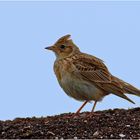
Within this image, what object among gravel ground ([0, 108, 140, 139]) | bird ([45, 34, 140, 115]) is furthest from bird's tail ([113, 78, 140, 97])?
gravel ground ([0, 108, 140, 139])

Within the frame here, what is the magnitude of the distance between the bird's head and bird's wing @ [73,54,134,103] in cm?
34

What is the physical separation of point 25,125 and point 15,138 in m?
0.95

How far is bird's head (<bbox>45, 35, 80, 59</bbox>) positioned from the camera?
1596 centimetres

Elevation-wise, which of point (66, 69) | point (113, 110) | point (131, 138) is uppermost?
point (66, 69)

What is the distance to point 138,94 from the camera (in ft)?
52.1

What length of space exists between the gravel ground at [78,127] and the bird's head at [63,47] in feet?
6.97

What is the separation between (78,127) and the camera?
1301cm

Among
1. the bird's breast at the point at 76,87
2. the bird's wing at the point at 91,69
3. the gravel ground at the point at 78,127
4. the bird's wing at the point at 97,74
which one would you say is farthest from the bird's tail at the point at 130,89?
the gravel ground at the point at 78,127

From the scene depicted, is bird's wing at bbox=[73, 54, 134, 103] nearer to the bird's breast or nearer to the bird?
the bird

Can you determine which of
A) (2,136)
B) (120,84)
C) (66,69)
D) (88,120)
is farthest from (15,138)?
→ (120,84)

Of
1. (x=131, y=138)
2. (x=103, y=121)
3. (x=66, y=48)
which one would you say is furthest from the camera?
(x=66, y=48)

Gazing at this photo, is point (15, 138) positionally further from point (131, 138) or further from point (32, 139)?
point (131, 138)

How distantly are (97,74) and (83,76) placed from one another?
0.57 m

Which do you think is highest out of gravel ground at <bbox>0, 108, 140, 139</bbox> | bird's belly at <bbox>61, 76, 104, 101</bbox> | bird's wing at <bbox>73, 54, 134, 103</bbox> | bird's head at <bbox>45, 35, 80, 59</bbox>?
bird's head at <bbox>45, 35, 80, 59</bbox>
